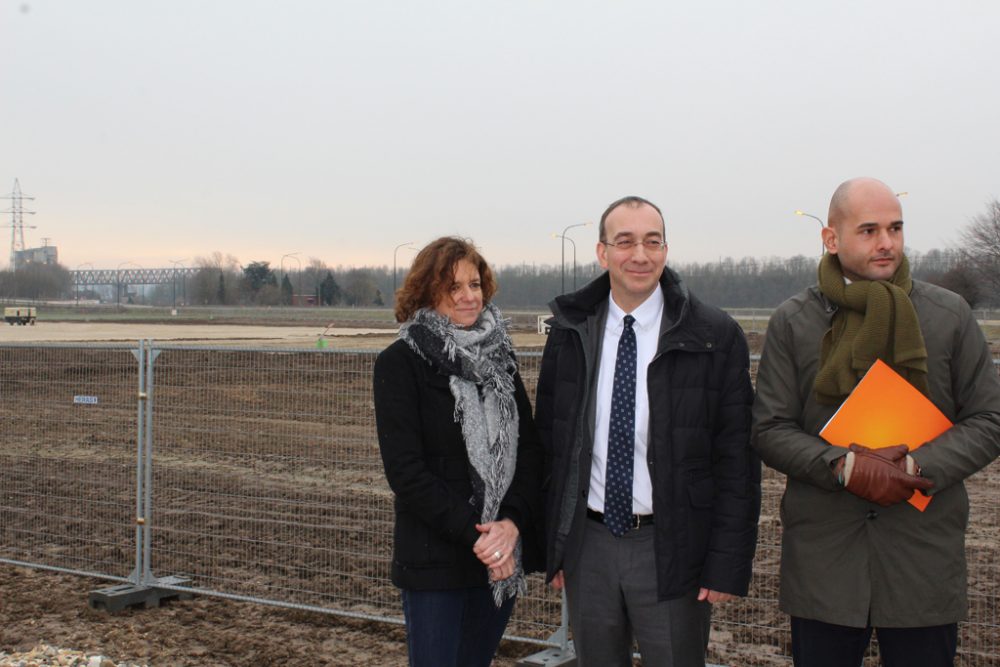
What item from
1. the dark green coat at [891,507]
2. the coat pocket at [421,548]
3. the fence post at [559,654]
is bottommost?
the fence post at [559,654]

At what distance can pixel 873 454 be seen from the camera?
2.70m

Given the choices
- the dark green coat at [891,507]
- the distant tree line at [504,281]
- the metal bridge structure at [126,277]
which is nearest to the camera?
the dark green coat at [891,507]

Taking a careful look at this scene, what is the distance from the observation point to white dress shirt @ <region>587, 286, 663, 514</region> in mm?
3074

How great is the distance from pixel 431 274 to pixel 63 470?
7497 millimetres

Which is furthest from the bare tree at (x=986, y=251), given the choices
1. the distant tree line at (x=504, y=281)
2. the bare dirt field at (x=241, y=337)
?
the bare dirt field at (x=241, y=337)

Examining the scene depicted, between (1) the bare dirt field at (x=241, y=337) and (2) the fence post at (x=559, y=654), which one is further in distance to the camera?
(1) the bare dirt field at (x=241, y=337)

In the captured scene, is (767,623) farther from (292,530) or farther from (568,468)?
(292,530)

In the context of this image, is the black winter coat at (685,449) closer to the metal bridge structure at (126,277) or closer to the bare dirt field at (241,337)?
the bare dirt field at (241,337)

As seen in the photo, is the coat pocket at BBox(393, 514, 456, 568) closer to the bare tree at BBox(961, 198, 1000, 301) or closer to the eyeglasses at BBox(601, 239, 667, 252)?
the eyeglasses at BBox(601, 239, 667, 252)

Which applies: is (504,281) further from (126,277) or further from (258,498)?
(258,498)

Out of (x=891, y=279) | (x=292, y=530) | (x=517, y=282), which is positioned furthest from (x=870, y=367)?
(x=517, y=282)

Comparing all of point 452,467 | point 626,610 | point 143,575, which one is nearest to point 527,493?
point 452,467

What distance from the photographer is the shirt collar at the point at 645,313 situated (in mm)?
3193

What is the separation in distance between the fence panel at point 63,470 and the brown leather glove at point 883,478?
16.6 ft
